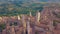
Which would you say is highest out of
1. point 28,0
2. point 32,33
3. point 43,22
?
point 28,0

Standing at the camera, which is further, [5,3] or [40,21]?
[5,3]

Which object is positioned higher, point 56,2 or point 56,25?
point 56,2

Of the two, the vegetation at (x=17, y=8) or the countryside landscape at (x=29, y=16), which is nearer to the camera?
the countryside landscape at (x=29, y=16)

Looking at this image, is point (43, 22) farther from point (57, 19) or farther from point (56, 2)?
point (56, 2)

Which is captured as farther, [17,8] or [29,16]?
[17,8]

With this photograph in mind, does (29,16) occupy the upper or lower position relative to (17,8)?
lower

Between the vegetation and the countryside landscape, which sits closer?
the countryside landscape

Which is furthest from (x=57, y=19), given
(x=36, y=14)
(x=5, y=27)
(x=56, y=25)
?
(x=5, y=27)

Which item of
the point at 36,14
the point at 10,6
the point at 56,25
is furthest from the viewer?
the point at 10,6

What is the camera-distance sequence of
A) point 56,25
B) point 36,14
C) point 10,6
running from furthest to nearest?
point 10,6, point 36,14, point 56,25
